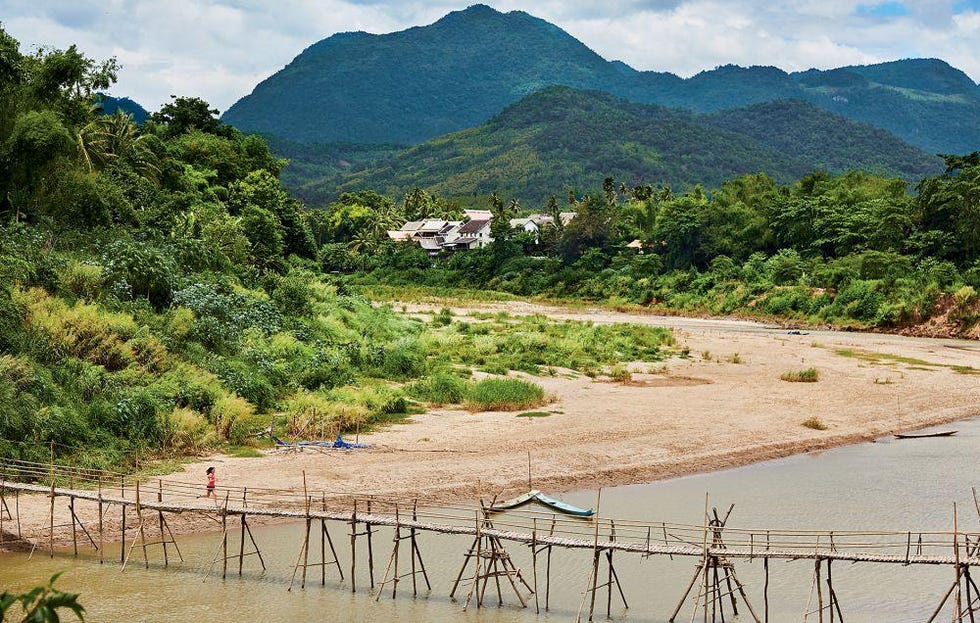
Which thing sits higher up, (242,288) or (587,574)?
(242,288)

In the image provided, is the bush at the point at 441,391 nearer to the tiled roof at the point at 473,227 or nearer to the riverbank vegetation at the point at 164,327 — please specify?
the riverbank vegetation at the point at 164,327

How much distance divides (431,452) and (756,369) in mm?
24641

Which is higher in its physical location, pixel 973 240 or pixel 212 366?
pixel 973 240

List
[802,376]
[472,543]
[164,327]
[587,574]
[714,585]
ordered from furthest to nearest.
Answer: [802,376], [164,327], [472,543], [587,574], [714,585]

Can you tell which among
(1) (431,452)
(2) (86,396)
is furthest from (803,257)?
(2) (86,396)

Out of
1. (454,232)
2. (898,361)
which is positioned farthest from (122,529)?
(454,232)

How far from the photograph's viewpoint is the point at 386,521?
21.0 meters

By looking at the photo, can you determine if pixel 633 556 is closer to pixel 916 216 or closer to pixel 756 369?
pixel 756 369

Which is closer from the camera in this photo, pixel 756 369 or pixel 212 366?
pixel 212 366

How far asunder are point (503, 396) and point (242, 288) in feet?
42.9

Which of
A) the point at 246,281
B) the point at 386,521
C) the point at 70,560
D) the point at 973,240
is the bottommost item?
the point at 70,560

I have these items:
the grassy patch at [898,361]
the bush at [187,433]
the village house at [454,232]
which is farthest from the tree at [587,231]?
the bush at [187,433]

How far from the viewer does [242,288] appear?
44656mm

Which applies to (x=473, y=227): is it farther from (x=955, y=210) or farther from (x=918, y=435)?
(x=918, y=435)
